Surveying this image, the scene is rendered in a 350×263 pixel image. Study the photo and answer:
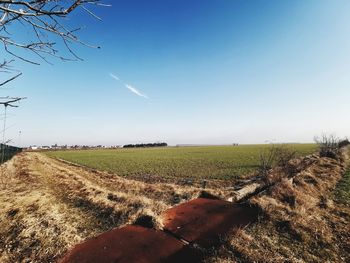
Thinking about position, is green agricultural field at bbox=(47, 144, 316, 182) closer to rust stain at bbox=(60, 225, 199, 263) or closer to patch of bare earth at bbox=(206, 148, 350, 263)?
patch of bare earth at bbox=(206, 148, 350, 263)

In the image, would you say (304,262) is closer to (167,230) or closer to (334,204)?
(167,230)

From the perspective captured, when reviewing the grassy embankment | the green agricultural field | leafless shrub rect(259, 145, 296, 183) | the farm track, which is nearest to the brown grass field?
the farm track

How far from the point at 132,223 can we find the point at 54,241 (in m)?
1.73

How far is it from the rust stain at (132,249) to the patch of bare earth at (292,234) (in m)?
0.73

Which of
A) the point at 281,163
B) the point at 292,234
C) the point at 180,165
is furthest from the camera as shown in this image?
the point at 180,165

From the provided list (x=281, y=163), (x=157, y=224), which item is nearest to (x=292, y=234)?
(x=157, y=224)

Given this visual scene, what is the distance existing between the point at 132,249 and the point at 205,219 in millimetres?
2150

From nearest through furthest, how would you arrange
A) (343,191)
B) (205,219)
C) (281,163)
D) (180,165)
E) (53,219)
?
(205,219), (53,219), (343,191), (281,163), (180,165)

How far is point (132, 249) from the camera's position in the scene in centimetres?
437

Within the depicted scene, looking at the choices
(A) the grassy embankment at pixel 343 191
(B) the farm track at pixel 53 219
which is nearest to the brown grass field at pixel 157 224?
(B) the farm track at pixel 53 219

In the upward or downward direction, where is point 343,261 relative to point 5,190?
downward

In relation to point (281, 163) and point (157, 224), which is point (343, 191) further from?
point (157, 224)

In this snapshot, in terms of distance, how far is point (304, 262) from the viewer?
416cm

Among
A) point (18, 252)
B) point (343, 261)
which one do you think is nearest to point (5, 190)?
point (18, 252)
